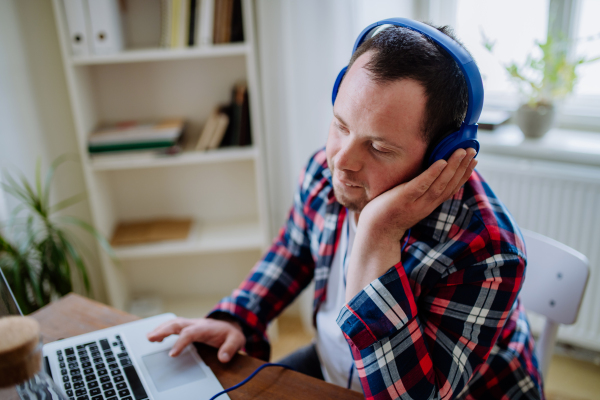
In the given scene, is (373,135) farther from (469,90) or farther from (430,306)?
(430,306)

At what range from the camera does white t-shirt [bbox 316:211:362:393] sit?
1.01 m

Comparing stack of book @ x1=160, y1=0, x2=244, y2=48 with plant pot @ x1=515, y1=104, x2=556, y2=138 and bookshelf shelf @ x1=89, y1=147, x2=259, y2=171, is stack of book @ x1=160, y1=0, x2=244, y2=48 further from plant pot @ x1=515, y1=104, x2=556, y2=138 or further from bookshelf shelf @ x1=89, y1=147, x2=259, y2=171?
plant pot @ x1=515, y1=104, x2=556, y2=138

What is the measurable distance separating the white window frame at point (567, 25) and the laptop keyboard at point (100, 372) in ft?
5.60

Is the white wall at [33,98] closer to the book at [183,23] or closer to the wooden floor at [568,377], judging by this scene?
the book at [183,23]

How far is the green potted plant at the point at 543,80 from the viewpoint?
1764 millimetres

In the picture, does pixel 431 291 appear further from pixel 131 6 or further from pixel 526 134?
pixel 131 6

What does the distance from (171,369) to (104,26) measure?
4.45 feet

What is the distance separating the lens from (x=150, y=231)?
6.88 ft

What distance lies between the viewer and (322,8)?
1703 millimetres

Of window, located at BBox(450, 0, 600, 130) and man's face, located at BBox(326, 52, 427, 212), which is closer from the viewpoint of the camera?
man's face, located at BBox(326, 52, 427, 212)

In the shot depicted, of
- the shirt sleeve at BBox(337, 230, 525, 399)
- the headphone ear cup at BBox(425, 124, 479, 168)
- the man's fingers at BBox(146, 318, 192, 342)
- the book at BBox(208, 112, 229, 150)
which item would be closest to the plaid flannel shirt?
the shirt sleeve at BBox(337, 230, 525, 399)

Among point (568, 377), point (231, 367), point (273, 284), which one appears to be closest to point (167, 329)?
point (231, 367)

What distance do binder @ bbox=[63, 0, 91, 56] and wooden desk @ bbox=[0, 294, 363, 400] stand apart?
1057 mm

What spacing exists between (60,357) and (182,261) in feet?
4.87
